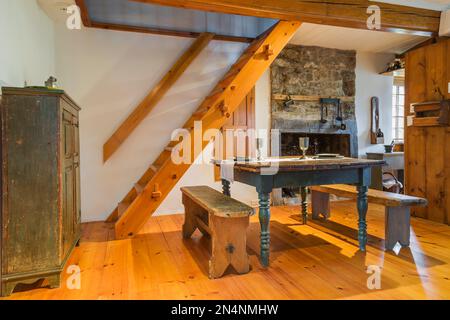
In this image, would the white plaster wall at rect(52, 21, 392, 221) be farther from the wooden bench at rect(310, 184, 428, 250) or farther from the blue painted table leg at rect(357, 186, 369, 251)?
the wooden bench at rect(310, 184, 428, 250)

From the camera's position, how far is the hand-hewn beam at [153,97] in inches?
148

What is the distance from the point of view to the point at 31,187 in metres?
1.91

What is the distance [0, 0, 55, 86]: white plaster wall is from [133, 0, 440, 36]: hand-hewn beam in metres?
1.06

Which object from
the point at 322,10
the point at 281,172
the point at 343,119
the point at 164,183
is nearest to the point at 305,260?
the point at 281,172

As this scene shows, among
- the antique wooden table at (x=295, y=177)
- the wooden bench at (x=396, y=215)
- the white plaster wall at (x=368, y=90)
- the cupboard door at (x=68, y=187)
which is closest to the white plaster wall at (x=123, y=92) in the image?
the cupboard door at (x=68, y=187)

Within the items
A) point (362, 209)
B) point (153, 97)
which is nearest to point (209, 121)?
point (153, 97)

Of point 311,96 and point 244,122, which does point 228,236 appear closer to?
point 244,122

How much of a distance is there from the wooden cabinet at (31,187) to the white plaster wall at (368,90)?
15.1ft

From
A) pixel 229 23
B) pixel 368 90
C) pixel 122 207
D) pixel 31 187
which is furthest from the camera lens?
pixel 368 90

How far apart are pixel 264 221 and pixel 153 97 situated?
2.40 meters

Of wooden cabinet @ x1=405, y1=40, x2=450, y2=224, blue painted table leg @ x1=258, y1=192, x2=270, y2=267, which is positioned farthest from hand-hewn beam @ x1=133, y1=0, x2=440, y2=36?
blue painted table leg @ x1=258, y1=192, x2=270, y2=267

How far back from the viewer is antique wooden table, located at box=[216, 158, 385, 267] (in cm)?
218

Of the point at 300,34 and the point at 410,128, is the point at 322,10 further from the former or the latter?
the point at 410,128
